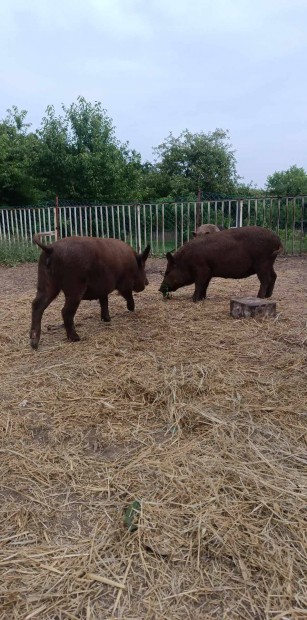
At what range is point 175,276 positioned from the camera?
23.6 feet

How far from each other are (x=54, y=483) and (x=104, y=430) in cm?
60

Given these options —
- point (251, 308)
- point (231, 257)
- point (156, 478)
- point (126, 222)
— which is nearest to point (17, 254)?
point (126, 222)

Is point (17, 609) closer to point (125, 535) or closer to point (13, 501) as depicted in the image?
point (125, 535)

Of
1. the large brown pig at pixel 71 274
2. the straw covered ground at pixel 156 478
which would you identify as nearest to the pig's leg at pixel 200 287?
the large brown pig at pixel 71 274

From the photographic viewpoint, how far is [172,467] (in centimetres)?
264

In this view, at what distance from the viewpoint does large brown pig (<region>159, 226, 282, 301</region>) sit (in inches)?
265

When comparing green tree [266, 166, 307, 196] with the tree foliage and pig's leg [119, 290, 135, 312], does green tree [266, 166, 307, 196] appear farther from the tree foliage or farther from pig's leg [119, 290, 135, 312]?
pig's leg [119, 290, 135, 312]

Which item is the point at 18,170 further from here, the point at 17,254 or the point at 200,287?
the point at 200,287

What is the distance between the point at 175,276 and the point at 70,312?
2624 mm

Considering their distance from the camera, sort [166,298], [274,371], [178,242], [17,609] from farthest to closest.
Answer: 1. [178,242]
2. [166,298]
3. [274,371]
4. [17,609]

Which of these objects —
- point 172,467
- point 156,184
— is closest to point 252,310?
point 172,467

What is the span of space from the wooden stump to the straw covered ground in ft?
2.13

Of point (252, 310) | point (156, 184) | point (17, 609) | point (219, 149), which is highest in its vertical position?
point (219, 149)

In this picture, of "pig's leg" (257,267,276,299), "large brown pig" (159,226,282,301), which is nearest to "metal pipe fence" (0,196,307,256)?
"large brown pig" (159,226,282,301)
